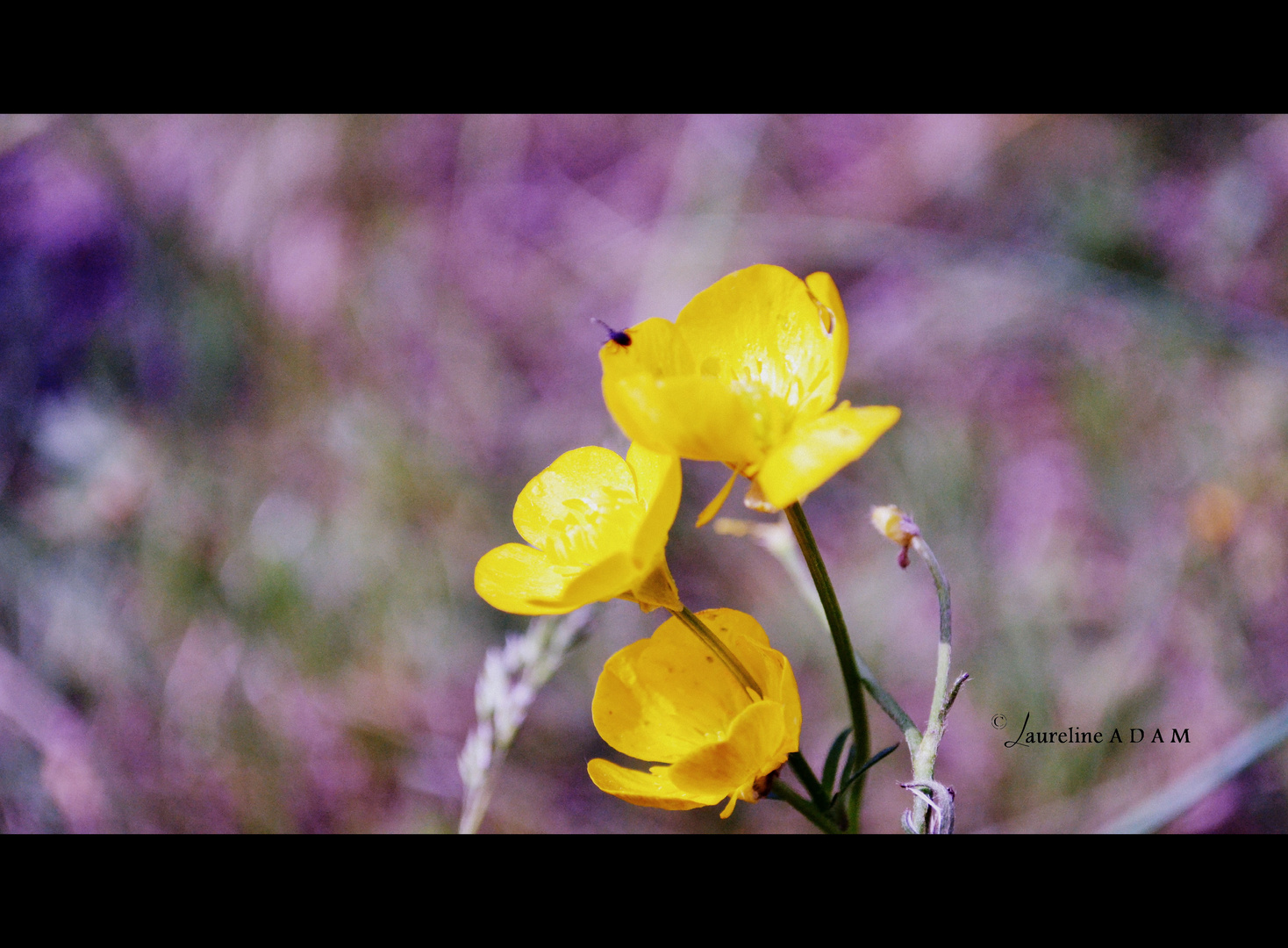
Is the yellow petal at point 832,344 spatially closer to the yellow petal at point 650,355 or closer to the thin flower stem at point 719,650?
the yellow petal at point 650,355

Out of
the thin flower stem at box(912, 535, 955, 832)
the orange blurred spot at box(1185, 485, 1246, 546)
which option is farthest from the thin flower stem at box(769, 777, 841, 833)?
the orange blurred spot at box(1185, 485, 1246, 546)

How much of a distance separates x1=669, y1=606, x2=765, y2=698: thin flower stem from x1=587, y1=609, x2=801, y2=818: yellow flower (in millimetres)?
12

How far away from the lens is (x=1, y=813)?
7.81 ft

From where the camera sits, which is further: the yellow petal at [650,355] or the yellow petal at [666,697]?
the yellow petal at [666,697]

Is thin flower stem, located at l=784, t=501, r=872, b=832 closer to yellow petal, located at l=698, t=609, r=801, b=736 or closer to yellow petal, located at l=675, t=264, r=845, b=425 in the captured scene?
yellow petal, located at l=698, t=609, r=801, b=736

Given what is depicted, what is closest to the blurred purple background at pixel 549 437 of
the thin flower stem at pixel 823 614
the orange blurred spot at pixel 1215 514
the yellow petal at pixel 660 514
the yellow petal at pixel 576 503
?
the orange blurred spot at pixel 1215 514

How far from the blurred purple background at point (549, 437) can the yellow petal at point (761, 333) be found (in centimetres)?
98

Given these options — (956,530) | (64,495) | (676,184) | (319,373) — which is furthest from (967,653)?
(64,495)

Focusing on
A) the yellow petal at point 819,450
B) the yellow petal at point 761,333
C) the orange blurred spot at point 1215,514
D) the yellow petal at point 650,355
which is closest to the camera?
the yellow petal at point 819,450

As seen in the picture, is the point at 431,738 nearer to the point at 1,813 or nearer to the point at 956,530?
the point at 1,813

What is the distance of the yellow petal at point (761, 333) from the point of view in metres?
0.97

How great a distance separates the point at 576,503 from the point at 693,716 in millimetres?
301
